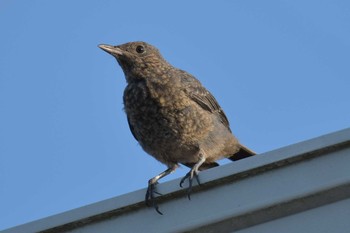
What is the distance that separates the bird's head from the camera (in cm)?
620

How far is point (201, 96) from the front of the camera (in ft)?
20.1

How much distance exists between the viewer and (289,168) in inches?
126

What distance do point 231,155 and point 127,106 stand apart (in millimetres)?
1086

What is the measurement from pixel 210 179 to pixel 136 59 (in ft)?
10.2

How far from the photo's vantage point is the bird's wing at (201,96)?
19.7 feet

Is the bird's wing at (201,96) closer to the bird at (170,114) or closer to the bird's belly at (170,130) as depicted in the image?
the bird at (170,114)

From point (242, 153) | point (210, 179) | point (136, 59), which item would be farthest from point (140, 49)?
point (210, 179)

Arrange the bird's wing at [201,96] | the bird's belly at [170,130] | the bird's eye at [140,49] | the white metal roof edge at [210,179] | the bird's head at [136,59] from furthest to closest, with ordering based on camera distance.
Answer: the bird's eye at [140,49] → the bird's head at [136,59] → the bird's wing at [201,96] → the bird's belly at [170,130] → the white metal roof edge at [210,179]

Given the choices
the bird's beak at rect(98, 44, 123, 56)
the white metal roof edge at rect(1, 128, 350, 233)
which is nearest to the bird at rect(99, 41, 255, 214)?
the bird's beak at rect(98, 44, 123, 56)

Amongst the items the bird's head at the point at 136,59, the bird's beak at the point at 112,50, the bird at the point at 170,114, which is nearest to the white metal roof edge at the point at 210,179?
the bird at the point at 170,114

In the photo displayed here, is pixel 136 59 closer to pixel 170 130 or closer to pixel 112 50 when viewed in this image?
pixel 112 50

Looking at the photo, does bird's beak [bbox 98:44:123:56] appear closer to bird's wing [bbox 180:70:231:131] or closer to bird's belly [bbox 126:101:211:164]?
bird's wing [bbox 180:70:231:131]

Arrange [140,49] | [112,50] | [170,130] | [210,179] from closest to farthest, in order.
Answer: [210,179] → [170,130] → [112,50] → [140,49]

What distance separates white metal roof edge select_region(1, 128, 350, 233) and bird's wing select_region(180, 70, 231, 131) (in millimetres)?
2577
